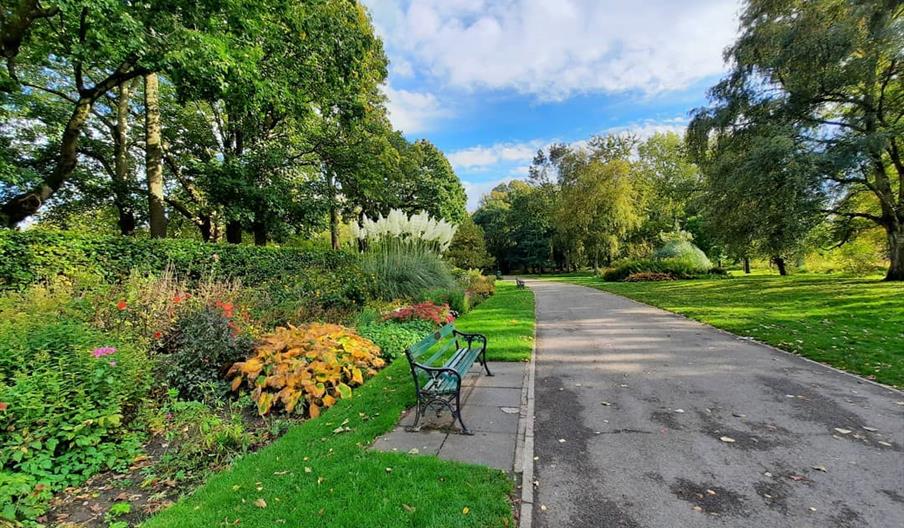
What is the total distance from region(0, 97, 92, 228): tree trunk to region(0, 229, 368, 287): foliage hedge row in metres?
4.05

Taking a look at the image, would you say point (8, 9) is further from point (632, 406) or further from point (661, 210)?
point (661, 210)

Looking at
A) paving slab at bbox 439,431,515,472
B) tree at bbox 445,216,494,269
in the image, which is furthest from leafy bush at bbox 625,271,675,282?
paving slab at bbox 439,431,515,472

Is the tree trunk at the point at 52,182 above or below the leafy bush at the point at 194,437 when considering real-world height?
above

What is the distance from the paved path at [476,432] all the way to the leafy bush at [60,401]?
229cm

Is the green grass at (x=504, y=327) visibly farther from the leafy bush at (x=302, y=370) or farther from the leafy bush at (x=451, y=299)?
the leafy bush at (x=302, y=370)

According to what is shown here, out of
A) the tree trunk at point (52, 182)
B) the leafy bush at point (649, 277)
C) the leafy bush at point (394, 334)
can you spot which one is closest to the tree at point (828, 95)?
the leafy bush at point (649, 277)

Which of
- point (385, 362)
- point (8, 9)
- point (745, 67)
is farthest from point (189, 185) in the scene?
point (745, 67)

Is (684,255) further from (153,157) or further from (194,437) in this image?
(153,157)

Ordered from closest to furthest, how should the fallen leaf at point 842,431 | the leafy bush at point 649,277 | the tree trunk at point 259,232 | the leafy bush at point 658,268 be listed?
the fallen leaf at point 842,431
the tree trunk at point 259,232
the leafy bush at point 649,277
the leafy bush at point 658,268

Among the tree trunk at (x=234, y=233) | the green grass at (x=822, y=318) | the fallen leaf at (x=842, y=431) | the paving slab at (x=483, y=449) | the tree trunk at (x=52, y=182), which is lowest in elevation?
the paving slab at (x=483, y=449)

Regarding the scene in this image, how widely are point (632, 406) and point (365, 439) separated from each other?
292cm

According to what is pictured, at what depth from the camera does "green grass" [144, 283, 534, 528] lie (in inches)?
90.9

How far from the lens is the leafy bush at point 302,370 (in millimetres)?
4059

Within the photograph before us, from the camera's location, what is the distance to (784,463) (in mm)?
2896
